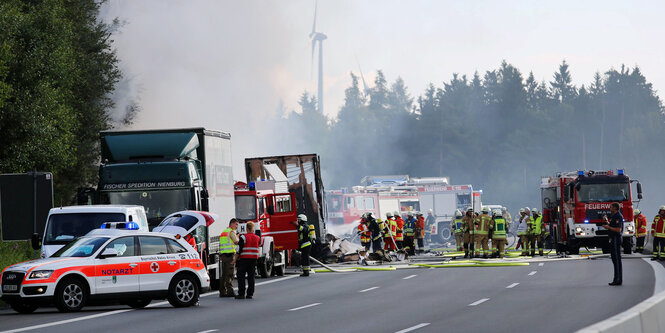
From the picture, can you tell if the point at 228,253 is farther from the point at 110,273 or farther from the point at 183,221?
the point at 110,273

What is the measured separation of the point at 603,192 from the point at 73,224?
2263 centimetres

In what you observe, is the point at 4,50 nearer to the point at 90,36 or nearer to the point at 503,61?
the point at 90,36

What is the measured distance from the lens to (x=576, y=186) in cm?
3844

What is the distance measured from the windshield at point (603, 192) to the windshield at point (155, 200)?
62.3 ft

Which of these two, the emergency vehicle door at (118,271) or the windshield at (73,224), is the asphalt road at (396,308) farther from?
the windshield at (73,224)

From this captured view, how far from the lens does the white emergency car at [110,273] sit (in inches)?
724

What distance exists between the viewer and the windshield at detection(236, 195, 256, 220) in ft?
93.2

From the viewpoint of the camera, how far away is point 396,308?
59.6 feet

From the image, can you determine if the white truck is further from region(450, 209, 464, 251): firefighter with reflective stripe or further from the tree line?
the tree line

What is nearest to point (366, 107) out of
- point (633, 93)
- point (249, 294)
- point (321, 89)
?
point (321, 89)

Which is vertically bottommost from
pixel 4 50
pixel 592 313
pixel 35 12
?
pixel 592 313

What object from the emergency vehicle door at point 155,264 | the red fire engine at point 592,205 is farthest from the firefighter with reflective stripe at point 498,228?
the emergency vehicle door at point 155,264

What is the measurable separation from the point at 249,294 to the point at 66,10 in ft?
81.6

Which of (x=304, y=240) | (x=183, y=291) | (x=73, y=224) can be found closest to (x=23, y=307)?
(x=73, y=224)
